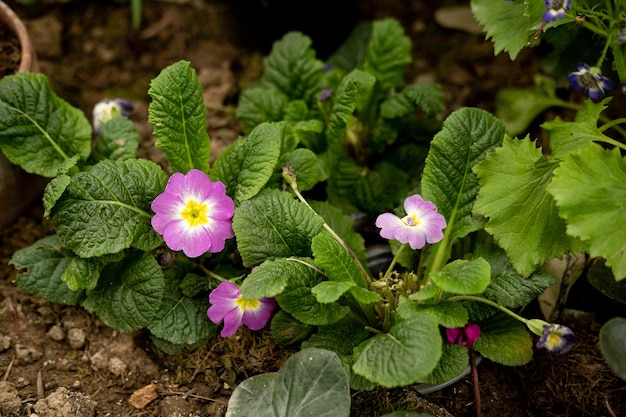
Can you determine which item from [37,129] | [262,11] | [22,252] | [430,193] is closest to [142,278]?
[22,252]

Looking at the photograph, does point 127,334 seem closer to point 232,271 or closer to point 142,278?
point 142,278

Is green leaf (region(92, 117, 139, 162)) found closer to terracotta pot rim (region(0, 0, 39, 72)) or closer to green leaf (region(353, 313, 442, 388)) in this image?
terracotta pot rim (region(0, 0, 39, 72))

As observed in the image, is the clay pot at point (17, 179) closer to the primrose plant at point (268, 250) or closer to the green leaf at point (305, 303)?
the primrose plant at point (268, 250)

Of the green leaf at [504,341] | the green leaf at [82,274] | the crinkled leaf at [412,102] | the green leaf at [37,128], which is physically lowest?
the green leaf at [504,341]

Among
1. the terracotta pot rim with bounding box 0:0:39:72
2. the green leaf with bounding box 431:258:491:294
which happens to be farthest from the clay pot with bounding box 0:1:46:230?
the green leaf with bounding box 431:258:491:294

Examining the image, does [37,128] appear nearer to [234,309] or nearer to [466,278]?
[234,309]

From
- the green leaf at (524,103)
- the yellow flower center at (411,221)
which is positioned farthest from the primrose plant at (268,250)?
the green leaf at (524,103)
